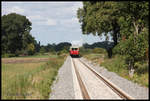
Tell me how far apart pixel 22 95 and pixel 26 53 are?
6674 millimetres

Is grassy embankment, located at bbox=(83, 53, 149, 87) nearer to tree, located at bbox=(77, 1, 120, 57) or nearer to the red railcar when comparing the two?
tree, located at bbox=(77, 1, 120, 57)

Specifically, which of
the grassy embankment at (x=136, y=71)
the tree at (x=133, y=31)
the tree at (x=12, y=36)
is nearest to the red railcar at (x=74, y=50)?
the grassy embankment at (x=136, y=71)

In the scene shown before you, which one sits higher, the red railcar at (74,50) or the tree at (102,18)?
the tree at (102,18)

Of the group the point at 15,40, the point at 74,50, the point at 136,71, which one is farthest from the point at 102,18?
the point at 74,50

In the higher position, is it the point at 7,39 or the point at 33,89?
the point at 7,39

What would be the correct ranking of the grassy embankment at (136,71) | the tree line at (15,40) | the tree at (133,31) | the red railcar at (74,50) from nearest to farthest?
the tree line at (15,40), the grassy embankment at (136,71), the tree at (133,31), the red railcar at (74,50)

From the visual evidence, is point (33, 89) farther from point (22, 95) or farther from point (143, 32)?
point (143, 32)

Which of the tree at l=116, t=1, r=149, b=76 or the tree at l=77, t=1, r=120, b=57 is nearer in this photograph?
the tree at l=116, t=1, r=149, b=76

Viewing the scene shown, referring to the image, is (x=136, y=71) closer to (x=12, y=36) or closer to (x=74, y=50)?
(x=12, y=36)

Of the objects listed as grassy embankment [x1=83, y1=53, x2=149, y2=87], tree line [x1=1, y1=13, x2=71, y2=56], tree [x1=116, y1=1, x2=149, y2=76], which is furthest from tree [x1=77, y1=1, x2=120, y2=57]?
tree line [x1=1, y1=13, x2=71, y2=56]

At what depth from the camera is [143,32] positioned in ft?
57.7

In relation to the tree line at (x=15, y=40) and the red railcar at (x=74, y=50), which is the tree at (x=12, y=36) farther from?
the red railcar at (x=74, y=50)

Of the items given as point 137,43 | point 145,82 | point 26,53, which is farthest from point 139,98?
point 26,53

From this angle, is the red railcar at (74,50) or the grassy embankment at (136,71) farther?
the red railcar at (74,50)
